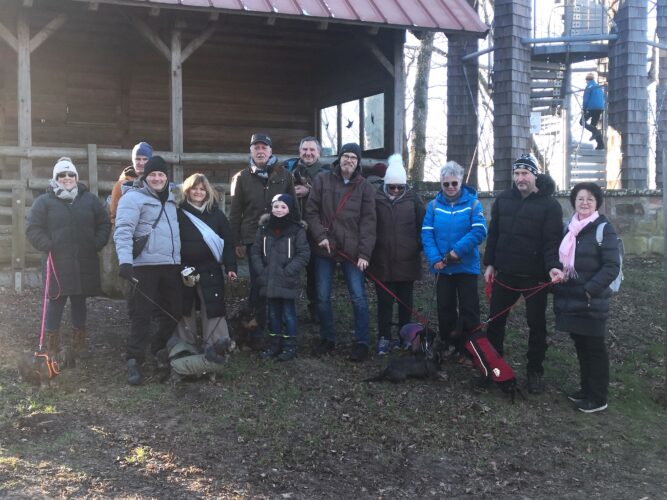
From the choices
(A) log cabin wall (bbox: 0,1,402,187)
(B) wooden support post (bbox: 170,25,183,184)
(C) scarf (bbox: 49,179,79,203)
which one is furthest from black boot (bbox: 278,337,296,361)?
(A) log cabin wall (bbox: 0,1,402,187)

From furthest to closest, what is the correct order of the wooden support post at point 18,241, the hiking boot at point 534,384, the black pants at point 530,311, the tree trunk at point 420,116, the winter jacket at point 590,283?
the tree trunk at point 420,116, the wooden support post at point 18,241, the hiking boot at point 534,384, the black pants at point 530,311, the winter jacket at point 590,283

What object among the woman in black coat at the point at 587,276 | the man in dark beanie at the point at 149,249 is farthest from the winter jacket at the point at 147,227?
the woman in black coat at the point at 587,276

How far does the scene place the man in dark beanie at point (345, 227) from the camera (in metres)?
6.80

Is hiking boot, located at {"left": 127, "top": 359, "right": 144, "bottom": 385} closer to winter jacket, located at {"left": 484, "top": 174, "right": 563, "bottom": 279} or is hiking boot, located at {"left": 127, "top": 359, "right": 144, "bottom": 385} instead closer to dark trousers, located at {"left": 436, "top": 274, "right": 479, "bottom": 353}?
dark trousers, located at {"left": 436, "top": 274, "right": 479, "bottom": 353}

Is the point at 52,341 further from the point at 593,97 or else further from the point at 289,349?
the point at 593,97

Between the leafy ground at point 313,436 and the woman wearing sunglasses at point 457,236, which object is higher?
the woman wearing sunglasses at point 457,236

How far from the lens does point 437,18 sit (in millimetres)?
10711

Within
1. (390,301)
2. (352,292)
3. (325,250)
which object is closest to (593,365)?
(390,301)

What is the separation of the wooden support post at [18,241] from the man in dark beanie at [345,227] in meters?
3.99

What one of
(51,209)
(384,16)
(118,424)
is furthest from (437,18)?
(118,424)

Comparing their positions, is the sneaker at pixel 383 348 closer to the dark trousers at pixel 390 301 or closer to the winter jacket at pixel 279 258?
the dark trousers at pixel 390 301

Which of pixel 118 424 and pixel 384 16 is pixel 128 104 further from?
pixel 118 424

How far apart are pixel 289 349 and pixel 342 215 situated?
1272mm

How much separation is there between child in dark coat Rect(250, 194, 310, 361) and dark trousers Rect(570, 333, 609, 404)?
2.35 metres
